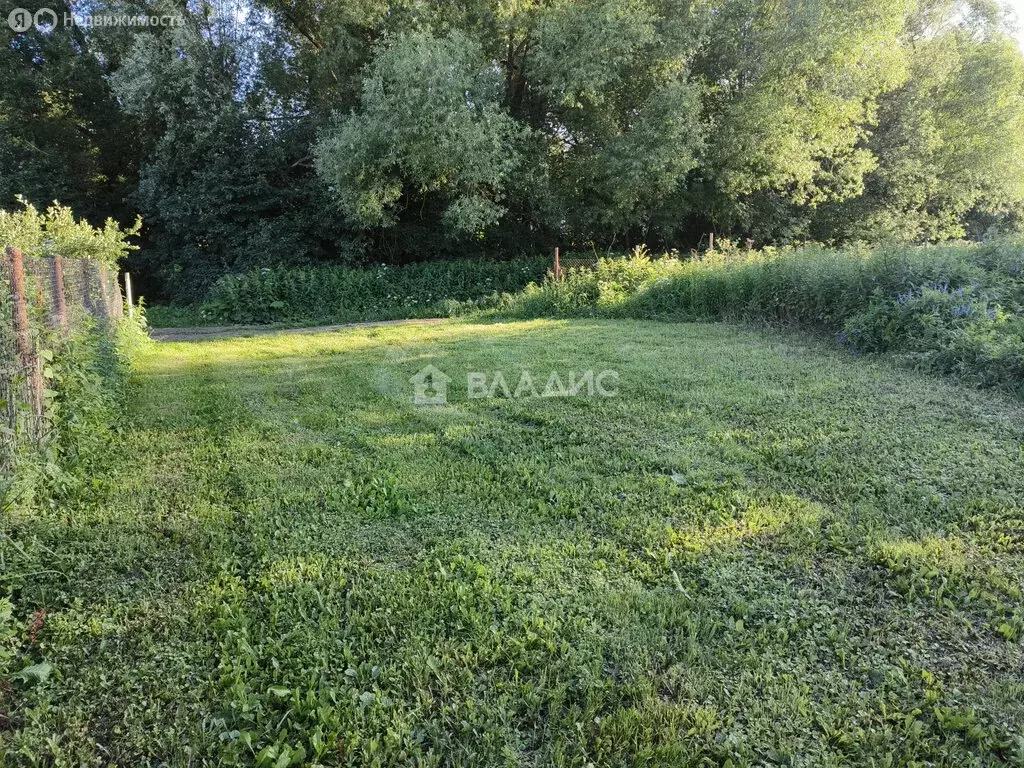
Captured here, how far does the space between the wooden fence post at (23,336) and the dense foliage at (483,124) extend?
37.3 feet

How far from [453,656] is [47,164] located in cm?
2162

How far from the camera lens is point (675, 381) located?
604 centimetres

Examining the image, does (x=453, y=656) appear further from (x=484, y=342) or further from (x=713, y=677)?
(x=484, y=342)

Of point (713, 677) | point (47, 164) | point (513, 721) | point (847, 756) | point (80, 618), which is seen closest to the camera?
point (847, 756)

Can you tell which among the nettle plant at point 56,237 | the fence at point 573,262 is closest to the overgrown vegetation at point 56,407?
the nettle plant at point 56,237

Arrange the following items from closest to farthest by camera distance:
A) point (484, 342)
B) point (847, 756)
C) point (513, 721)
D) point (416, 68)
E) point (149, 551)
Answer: point (847, 756) → point (513, 721) → point (149, 551) → point (484, 342) → point (416, 68)

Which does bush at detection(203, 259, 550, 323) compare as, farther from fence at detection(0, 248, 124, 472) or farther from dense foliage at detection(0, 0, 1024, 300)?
fence at detection(0, 248, 124, 472)

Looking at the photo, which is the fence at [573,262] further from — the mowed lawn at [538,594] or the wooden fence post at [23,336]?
the wooden fence post at [23,336]

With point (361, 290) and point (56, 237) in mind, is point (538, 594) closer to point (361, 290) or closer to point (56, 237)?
point (56, 237)

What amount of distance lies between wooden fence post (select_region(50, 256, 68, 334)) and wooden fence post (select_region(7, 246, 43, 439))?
0.71 m

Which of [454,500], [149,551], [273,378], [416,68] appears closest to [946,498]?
[454,500]

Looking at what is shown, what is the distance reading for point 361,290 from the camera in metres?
16.2

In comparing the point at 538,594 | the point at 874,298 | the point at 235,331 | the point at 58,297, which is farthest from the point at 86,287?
the point at 874,298

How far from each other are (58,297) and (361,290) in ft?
38.2
